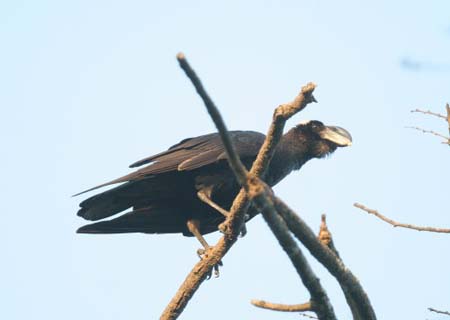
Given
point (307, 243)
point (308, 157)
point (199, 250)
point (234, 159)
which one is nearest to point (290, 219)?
point (307, 243)

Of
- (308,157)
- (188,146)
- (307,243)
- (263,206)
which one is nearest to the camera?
(263,206)

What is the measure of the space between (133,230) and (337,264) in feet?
12.3

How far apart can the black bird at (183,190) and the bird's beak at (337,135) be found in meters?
0.01

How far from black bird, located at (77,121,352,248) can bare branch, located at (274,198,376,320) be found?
2.77 metres

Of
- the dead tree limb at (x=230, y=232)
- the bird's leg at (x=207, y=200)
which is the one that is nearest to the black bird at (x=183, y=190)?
the bird's leg at (x=207, y=200)

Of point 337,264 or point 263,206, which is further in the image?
point 337,264

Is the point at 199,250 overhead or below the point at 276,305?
overhead

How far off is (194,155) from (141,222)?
2.90ft

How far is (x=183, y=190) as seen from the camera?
22.0 ft

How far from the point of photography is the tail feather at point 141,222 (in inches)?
269

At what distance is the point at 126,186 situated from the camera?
21.8ft

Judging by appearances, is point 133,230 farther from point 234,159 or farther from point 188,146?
point 234,159

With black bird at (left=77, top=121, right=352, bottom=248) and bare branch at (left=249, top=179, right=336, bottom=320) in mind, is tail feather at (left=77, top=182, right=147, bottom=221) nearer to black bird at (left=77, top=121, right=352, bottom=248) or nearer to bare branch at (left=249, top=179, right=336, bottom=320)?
black bird at (left=77, top=121, right=352, bottom=248)

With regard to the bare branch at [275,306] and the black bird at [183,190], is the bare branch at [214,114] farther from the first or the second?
the black bird at [183,190]
